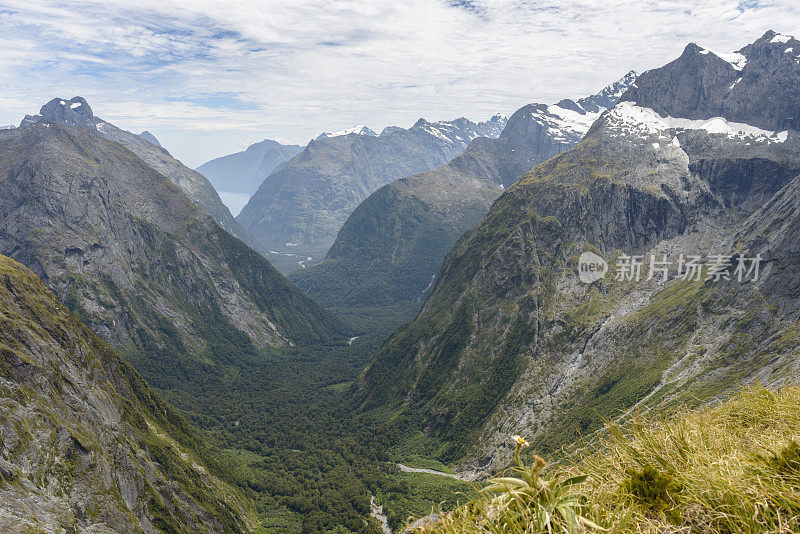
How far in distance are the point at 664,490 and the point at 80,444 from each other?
11834cm

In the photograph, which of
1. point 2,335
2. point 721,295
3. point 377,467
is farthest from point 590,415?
point 2,335

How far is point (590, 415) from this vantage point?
14975cm

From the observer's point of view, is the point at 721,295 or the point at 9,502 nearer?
the point at 9,502

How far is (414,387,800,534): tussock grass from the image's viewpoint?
6812 millimetres

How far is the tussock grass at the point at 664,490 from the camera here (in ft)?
22.4

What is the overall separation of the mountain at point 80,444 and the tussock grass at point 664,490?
296 feet

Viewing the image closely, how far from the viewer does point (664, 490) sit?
312 inches

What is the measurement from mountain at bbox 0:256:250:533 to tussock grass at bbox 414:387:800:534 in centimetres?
9024

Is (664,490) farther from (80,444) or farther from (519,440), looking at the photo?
(80,444)

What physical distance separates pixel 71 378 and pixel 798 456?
135 meters

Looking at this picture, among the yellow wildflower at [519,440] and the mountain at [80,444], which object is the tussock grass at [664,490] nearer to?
Answer: the yellow wildflower at [519,440]

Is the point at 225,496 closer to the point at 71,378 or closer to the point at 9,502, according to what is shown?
the point at 71,378

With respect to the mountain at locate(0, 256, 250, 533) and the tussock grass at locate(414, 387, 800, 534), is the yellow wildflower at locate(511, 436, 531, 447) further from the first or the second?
the mountain at locate(0, 256, 250, 533)

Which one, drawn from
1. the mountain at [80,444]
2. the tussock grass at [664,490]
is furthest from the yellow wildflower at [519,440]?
the mountain at [80,444]
